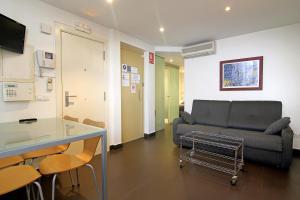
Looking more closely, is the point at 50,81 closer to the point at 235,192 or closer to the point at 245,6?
the point at 235,192

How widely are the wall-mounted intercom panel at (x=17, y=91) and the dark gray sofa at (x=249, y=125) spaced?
257 cm

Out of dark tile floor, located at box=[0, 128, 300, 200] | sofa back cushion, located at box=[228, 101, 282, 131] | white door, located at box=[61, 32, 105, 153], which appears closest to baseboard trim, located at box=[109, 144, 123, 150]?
dark tile floor, located at box=[0, 128, 300, 200]

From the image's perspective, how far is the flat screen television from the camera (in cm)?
184

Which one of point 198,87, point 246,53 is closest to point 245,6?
point 246,53

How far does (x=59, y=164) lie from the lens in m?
1.52

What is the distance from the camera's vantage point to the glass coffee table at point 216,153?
2.48m

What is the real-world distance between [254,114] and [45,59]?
11.8 ft

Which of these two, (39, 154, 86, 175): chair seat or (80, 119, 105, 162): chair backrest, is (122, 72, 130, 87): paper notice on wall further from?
(39, 154, 86, 175): chair seat

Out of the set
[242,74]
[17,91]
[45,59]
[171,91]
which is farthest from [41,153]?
[171,91]

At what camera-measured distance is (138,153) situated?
125 inches

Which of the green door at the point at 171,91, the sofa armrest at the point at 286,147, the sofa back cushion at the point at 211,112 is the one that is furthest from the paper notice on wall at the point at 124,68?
the sofa armrest at the point at 286,147

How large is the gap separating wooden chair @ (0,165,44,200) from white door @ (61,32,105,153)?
55.8 inches

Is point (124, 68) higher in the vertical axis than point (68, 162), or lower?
higher

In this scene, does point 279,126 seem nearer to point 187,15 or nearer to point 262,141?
point 262,141
